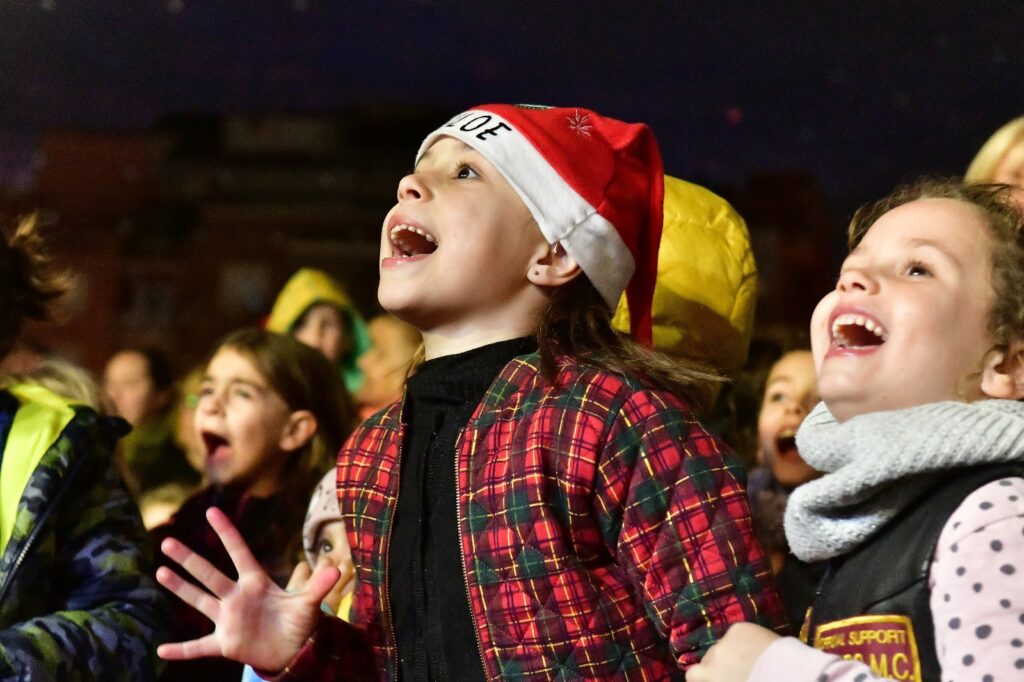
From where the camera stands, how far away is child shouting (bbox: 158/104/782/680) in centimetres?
142

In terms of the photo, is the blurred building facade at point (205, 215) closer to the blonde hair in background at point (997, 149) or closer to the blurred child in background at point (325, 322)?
the blurred child in background at point (325, 322)

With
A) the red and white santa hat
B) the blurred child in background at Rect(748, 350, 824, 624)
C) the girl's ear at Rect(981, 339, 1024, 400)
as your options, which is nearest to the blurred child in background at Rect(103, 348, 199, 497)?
the blurred child in background at Rect(748, 350, 824, 624)

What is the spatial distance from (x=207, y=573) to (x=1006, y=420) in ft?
3.12

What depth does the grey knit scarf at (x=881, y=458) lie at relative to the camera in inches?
46.9

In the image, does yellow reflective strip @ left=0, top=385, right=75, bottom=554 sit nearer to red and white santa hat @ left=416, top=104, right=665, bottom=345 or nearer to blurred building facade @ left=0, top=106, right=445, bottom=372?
red and white santa hat @ left=416, top=104, right=665, bottom=345

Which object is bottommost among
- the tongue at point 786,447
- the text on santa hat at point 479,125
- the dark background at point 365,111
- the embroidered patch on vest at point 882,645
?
the embroidered patch on vest at point 882,645

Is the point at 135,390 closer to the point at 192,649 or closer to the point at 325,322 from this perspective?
the point at 325,322

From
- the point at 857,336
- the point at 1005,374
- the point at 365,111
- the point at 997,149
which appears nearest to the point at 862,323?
the point at 857,336

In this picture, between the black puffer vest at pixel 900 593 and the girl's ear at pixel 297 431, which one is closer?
the black puffer vest at pixel 900 593

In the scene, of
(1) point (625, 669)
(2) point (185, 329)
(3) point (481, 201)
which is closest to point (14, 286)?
(3) point (481, 201)

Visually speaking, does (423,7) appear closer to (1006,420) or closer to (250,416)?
(250,416)

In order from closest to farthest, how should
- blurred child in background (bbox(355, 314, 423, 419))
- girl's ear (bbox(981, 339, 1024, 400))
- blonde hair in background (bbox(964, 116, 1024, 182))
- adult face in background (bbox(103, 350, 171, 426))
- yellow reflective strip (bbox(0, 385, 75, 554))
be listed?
girl's ear (bbox(981, 339, 1024, 400)) < yellow reflective strip (bbox(0, 385, 75, 554)) < blonde hair in background (bbox(964, 116, 1024, 182)) < blurred child in background (bbox(355, 314, 423, 419)) < adult face in background (bbox(103, 350, 171, 426))

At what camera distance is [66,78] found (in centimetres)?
506

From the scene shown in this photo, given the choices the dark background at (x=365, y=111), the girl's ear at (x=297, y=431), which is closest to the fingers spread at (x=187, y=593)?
the girl's ear at (x=297, y=431)
